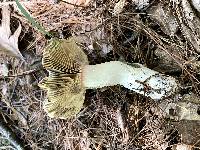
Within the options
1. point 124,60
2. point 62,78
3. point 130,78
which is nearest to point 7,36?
point 62,78

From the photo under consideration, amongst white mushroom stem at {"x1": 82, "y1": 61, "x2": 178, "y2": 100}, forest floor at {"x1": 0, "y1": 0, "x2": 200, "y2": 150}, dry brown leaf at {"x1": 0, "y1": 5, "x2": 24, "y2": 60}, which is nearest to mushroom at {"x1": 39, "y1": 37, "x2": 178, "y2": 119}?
white mushroom stem at {"x1": 82, "y1": 61, "x2": 178, "y2": 100}

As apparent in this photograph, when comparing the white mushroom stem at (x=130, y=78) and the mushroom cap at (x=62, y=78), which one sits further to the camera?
the white mushroom stem at (x=130, y=78)

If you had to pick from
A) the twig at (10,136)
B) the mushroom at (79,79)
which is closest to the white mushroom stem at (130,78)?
the mushroom at (79,79)

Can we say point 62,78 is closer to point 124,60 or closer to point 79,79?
point 79,79

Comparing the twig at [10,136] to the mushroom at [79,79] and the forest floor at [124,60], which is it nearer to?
the forest floor at [124,60]

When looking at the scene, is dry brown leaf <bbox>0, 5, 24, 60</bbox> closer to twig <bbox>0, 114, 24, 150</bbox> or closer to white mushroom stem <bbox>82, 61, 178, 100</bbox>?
twig <bbox>0, 114, 24, 150</bbox>

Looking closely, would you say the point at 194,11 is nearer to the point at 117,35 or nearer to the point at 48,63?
the point at 117,35
